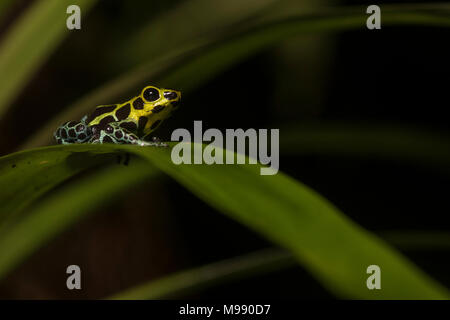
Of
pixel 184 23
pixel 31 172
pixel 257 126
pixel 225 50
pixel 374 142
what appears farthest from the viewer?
pixel 257 126

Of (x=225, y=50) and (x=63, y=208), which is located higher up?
(x=225, y=50)

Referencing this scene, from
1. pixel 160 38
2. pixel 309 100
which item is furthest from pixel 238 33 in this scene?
pixel 309 100

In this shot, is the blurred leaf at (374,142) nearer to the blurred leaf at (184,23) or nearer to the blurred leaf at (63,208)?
the blurred leaf at (63,208)

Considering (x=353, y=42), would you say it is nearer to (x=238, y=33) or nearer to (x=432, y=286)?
(x=238, y=33)

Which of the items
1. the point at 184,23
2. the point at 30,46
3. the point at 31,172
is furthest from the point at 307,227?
the point at 184,23

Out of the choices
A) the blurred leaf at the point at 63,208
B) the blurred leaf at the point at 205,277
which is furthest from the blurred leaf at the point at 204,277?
the blurred leaf at the point at 63,208

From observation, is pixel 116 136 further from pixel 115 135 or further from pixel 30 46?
pixel 30 46
